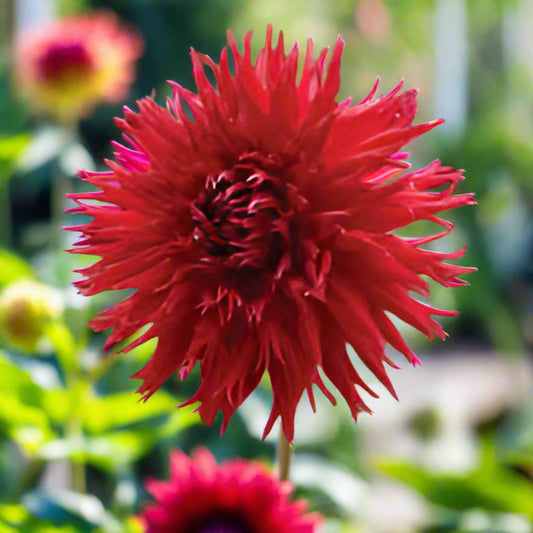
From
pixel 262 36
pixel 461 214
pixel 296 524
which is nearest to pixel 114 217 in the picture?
pixel 296 524

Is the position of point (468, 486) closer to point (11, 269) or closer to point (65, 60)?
point (11, 269)

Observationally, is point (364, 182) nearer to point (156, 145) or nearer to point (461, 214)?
point (156, 145)

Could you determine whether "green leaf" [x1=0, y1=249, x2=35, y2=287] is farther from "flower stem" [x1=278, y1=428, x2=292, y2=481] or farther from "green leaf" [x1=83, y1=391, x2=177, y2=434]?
"flower stem" [x1=278, y1=428, x2=292, y2=481]

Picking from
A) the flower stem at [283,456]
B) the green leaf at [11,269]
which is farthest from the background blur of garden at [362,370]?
the flower stem at [283,456]

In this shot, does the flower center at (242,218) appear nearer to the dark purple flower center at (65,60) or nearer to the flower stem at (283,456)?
the flower stem at (283,456)

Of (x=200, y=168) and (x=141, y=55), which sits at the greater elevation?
(x=141, y=55)

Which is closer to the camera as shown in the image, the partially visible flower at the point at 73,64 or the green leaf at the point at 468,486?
the green leaf at the point at 468,486

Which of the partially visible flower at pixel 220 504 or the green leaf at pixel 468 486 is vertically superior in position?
the partially visible flower at pixel 220 504
